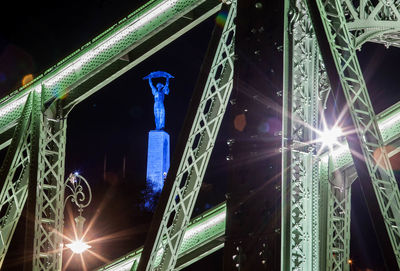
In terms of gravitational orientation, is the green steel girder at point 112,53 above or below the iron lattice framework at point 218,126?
above

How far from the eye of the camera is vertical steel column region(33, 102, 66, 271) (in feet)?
25.1

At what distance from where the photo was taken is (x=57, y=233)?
25.5ft

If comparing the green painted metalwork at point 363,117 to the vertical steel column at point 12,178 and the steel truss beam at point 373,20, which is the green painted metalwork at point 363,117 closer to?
the steel truss beam at point 373,20

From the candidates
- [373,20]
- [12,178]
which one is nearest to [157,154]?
[12,178]

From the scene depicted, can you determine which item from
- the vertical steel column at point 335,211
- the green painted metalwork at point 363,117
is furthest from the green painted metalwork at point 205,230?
the green painted metalwork at point 363,117

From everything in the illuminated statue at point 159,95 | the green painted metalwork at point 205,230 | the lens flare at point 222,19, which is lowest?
the green painted metalwork at point 205,230

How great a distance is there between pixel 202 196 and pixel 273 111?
144ft

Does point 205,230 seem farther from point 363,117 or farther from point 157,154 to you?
point 157,154

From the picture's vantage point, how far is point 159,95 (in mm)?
70938

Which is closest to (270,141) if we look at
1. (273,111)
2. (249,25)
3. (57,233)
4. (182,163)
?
(273,111)

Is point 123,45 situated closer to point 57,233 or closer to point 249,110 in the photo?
point 57,233

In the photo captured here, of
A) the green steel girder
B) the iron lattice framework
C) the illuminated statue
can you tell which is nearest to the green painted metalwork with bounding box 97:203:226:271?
the iron lattice framework

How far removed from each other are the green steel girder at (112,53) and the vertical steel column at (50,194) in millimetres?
295

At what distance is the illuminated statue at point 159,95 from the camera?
68188 mm
